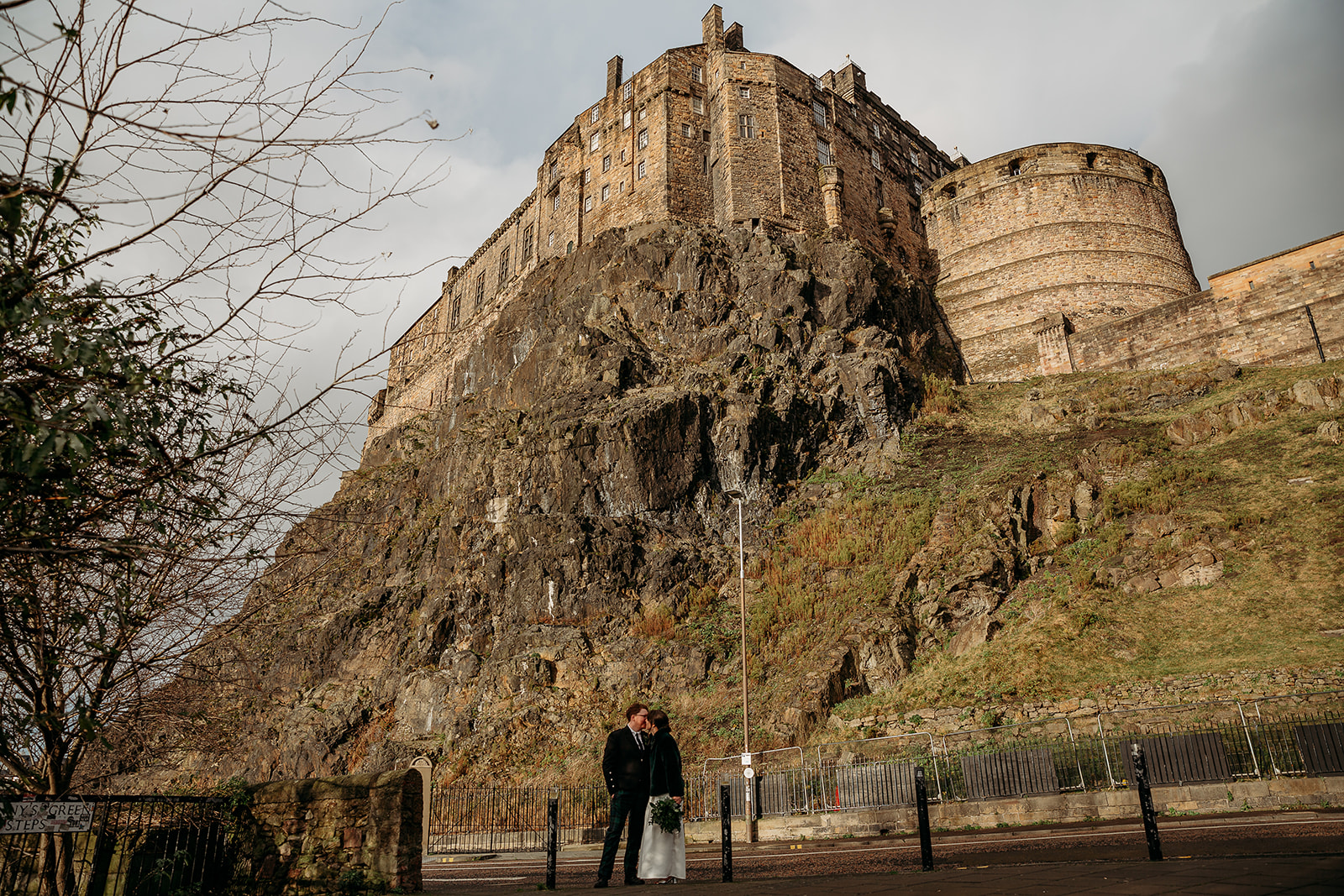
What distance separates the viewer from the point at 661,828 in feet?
25.3

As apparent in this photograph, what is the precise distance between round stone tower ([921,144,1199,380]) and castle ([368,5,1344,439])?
84 mm

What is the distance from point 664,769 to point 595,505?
2226 centimetres

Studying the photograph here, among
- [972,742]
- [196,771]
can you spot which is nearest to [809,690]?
[972,742]

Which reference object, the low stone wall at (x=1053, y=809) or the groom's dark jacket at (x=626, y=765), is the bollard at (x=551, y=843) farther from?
the low stone wall at (x=1053, y=809)

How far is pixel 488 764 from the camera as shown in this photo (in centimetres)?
2406

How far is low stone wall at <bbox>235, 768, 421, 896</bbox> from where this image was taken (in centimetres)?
715

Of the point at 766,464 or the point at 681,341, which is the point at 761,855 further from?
the point at 681,341

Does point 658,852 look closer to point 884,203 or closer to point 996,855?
point 996,855

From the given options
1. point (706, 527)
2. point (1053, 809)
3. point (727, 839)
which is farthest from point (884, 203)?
point (727, 839)

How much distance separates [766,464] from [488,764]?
14.3 m

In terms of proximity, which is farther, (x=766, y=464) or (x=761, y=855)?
(x=766, y=464)

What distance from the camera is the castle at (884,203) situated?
131ft

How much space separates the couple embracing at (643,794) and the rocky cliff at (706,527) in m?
13.3

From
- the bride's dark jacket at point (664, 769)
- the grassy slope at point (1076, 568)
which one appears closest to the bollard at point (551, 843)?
the bride's dark jacket at point (664, 769)
